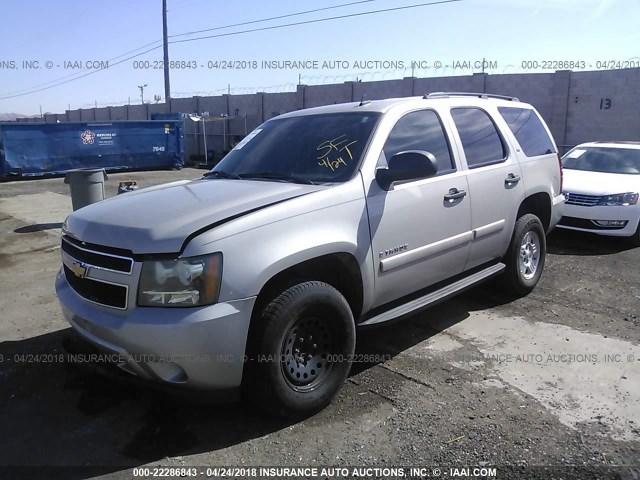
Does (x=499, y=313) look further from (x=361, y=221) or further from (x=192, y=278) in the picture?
(x=192, y=278)

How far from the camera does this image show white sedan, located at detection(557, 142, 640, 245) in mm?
7770

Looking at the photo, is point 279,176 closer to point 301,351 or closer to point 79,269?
point 301,351

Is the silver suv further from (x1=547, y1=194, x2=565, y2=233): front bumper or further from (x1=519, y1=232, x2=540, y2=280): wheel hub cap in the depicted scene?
(x1=547, y1=194, x2=565, y2=233): front bumper

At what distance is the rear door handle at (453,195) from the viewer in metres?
4.29

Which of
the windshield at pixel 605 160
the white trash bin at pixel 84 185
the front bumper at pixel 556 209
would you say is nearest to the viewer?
the front bumper at pixel 556 209

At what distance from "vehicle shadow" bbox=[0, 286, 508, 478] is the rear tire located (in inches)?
72.3

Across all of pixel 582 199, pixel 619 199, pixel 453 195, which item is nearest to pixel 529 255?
pixel 453 195

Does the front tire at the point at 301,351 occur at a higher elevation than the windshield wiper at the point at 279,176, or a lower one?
lower

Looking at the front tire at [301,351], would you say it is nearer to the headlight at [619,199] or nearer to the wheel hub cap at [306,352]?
the wheel hub cap at [306,352]

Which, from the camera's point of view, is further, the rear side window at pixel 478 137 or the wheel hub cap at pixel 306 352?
the rear side window at pixel 478 137

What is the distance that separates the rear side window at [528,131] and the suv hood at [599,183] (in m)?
2.57

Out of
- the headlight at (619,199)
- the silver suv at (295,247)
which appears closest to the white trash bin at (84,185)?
the silver suv at (295,247)

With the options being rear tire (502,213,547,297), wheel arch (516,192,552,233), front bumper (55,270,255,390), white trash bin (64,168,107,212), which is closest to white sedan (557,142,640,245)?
wheel arch (516,192,552,233)

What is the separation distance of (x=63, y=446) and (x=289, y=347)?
1.43m
